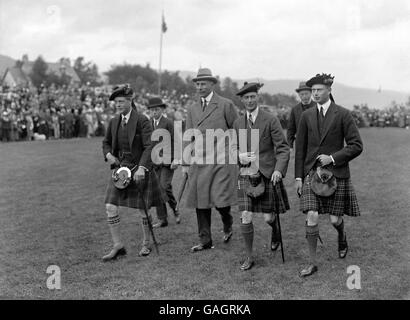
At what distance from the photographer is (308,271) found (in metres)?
5.75

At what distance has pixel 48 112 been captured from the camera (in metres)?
27.9

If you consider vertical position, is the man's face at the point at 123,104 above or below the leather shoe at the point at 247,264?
above

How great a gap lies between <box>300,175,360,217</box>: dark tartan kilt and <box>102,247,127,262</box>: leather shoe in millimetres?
2333

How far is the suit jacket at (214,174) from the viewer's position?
7.07m

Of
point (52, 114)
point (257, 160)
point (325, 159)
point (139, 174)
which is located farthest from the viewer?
point (52, 114)

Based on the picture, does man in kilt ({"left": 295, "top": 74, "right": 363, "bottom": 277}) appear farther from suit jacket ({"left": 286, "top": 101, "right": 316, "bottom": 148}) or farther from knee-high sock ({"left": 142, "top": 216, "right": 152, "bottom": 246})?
suit jacket ({"left": 286, "top": 101, "right": 316, "bottom": 148})

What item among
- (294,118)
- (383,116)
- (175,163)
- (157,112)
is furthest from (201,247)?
(383,116)

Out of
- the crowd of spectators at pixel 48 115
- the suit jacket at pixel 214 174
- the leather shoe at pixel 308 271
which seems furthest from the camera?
the crowd of spectators at pixel 48 115

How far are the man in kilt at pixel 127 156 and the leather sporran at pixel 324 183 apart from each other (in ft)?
6.94

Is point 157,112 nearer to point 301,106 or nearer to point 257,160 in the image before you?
point 301,106

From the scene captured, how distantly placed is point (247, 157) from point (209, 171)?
0.90 meters

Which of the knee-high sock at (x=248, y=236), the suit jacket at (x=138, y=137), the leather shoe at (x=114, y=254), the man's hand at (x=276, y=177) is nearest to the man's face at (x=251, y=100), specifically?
the man's hand at (x=276, y=177)

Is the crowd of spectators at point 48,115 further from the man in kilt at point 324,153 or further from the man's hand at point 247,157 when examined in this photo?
the man in kilt at point 324,153
